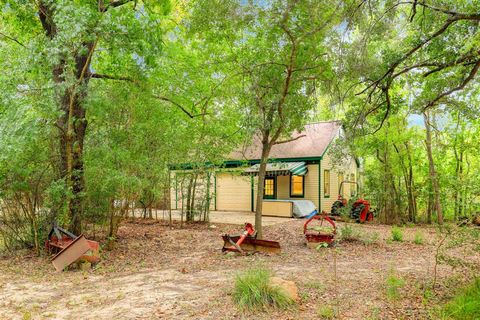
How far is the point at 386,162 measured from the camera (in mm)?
15367

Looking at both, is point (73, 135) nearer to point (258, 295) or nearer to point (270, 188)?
point (258, 295)

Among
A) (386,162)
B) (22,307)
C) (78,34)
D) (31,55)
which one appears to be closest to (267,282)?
(22,307)

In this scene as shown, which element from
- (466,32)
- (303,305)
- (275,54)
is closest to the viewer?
(303,305)

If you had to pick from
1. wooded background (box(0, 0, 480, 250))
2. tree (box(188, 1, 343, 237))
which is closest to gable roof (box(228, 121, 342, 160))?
wooded background (box(0, 0, 480, 250))


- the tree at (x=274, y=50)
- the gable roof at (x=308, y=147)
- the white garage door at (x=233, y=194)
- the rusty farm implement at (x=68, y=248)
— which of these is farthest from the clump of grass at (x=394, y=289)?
the white garage door at (x=233, y=194)

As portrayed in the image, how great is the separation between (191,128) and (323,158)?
879 centimetres

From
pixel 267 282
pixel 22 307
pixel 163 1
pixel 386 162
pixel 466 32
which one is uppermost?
pixel 163 1

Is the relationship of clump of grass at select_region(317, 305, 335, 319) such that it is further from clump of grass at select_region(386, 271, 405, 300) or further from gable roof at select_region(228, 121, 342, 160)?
gable roof at select_region(228, 121, 342, 160)

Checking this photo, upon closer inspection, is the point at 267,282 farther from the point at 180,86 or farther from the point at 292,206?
the point at 292,206

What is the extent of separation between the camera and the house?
17.7 metres

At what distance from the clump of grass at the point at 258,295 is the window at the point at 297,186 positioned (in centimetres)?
1438

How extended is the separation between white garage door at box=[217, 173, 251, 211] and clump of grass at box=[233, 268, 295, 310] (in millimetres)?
15237

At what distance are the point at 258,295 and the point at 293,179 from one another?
588 inches

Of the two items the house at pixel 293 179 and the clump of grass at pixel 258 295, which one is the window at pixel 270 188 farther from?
the clump of grass at pixel 258 295
